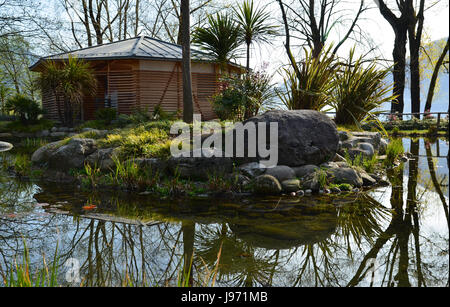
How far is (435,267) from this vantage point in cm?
294

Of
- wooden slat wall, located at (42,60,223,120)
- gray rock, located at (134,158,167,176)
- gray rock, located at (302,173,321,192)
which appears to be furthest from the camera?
wooden slat wall, located at (42,60,223,120)

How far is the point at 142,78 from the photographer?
15.0 m

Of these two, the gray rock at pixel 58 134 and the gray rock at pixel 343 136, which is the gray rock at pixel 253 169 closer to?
the gray rock at pixel 343 136

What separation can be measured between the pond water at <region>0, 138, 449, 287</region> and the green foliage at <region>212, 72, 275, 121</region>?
394cm

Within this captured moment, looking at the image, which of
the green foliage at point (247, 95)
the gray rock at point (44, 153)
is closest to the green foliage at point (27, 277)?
the gray rock at point (44, 153)

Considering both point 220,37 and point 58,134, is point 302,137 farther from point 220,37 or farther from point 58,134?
point 58,134

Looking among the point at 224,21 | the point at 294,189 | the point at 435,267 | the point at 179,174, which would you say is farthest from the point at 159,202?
the point at 224,21

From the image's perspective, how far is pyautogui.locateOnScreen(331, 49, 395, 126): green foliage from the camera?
8906 millimetres

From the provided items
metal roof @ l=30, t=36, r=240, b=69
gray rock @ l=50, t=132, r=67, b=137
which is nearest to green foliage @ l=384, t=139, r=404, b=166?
metal roof @ l=30, t=36, r=240, b=69

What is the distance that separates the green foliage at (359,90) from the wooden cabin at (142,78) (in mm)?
6459

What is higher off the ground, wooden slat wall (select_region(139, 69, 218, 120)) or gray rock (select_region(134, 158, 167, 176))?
wooden slat wall (select_region(139, 69, 218, 120))

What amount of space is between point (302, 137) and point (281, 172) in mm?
1076

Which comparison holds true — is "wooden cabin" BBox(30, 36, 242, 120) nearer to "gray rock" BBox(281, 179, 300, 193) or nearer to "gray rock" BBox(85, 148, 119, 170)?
"gray rock" BBox(85, 148, 119, 170)

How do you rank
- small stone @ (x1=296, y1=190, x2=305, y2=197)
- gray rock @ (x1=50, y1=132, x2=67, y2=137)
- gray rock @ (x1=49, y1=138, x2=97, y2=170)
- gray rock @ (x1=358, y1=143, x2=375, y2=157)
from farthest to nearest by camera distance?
gray rock @ (x1=50, y1=132, x2=67, y2=137)
gray rock @ (x1=358, y1=143, x2=375, y2=157)
gray rock @ (x1=49, y1=138, x2=97, y2=170)
small stone @ (x1=296, y1=190, x2=305, y2=197)
